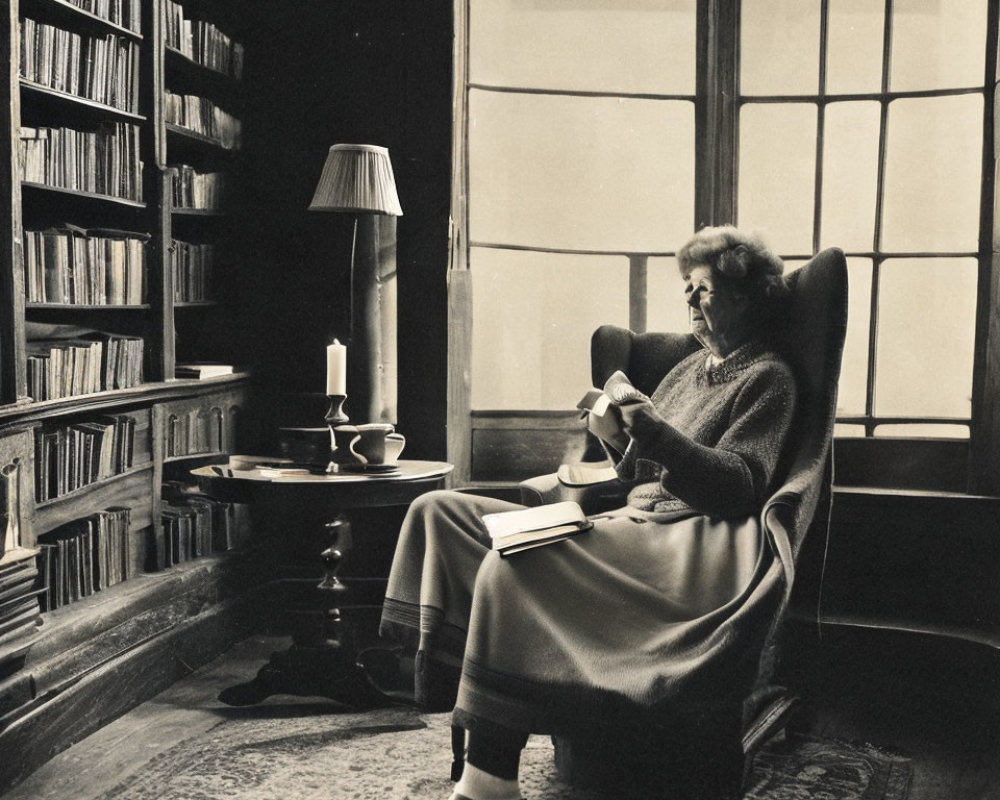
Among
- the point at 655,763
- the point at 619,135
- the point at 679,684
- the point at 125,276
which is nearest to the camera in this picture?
the point at 679,684

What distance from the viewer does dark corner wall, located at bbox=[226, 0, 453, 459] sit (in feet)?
12.2

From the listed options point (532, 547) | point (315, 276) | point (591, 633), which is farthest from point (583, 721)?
point (315, 276)

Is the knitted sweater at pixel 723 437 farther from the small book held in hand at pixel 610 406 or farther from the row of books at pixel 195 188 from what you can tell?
the row of books at pixel 195 188

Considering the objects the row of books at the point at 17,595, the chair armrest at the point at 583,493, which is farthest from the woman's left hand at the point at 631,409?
the row of books at the point at 17,595

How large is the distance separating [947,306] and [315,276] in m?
2.13

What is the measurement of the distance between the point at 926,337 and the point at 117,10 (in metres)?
2.69

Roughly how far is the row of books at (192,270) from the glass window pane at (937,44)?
2.37 metres

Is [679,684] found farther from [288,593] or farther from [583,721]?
[288,593]

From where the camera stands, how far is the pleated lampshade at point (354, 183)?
321 centimetres

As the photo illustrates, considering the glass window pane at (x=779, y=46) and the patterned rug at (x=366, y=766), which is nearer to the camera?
the patterned rug at (x=366, y=766)

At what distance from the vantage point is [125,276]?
332 cm

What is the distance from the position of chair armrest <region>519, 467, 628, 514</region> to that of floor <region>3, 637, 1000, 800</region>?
82 centimetres

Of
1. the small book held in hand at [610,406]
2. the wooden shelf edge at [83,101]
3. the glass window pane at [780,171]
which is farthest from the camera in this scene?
the glass window pane at [780,171]

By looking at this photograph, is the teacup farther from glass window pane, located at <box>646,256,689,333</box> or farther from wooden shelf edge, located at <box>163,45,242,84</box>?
wooden shelf edge, located at <box>163,45,242,84</box>
